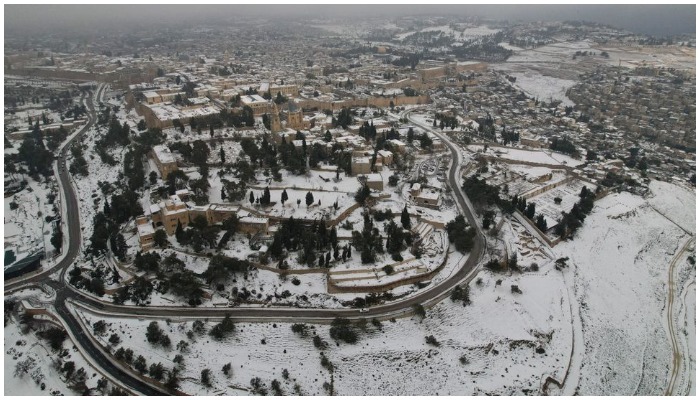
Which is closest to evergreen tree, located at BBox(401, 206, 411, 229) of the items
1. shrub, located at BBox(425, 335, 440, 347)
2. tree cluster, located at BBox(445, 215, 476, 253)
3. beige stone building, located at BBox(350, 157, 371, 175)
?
tree cluster, located at BBox(445, 215, 476, 253)

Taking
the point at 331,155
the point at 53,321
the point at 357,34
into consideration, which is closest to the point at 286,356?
the point at 53,321

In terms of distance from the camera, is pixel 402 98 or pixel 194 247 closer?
pixel 194 247

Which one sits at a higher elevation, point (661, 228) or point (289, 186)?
point (289, 186)

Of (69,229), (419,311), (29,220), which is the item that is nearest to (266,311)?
(419,311)

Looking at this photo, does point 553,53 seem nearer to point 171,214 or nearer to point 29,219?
point 171,214

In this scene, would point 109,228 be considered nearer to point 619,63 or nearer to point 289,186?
point 289,186

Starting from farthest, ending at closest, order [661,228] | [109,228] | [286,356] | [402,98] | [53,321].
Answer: [402,98] < [661,228] < [109,228] < [53,321] < [286,356]
